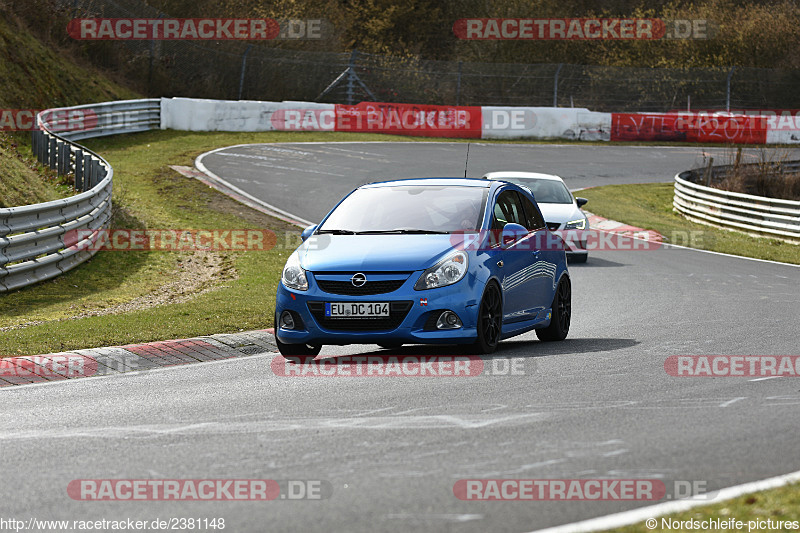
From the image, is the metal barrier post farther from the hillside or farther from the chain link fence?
the chain link fence

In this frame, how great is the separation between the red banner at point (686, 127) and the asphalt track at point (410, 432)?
39.3m

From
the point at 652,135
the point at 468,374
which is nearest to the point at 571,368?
the point at 468,374

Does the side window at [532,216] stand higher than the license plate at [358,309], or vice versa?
the side window at [532,216]

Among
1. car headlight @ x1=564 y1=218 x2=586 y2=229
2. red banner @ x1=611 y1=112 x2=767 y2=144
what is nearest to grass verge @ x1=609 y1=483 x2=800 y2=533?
car headlight @ x1=564 y1=218 x2=586 y2=229

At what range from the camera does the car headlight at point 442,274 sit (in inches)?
384

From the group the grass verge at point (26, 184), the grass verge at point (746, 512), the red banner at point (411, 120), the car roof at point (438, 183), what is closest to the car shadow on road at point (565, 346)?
the car roof at point (438, 183)

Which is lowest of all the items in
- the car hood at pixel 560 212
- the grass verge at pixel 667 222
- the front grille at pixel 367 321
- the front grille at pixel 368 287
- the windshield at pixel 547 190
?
the grass verge at pixel 667 222

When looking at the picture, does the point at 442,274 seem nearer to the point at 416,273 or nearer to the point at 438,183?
the point at 416,273

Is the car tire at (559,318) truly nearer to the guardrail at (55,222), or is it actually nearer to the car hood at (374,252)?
the car hood at (374,252)

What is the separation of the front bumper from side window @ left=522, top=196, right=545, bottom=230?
81.8 inches

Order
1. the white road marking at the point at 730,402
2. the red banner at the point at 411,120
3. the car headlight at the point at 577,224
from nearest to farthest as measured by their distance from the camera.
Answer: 1. the white road marking at the point at 730,402
2. the car headlight at the point at 577,224
3. the red banner at the point at 411,120

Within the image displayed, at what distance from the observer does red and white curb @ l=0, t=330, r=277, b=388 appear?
9.78 meters

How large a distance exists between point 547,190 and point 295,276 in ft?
38.1

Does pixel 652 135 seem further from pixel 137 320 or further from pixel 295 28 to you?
pixel 137 320
